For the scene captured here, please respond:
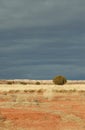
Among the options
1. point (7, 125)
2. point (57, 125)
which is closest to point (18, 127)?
point (7, 125)

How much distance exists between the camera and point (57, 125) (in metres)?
30.8

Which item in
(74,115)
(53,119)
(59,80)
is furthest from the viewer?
(59,80)

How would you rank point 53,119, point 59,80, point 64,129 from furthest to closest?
point 59,80 → point 53,119 → point 64,129

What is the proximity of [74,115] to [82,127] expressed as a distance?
216 inches

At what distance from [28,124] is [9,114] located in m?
3.59

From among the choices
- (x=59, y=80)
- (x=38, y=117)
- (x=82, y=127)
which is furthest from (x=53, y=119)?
(x=59, y=80)

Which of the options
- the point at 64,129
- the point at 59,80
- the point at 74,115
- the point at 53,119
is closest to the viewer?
the point at 64,129

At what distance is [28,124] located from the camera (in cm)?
3089

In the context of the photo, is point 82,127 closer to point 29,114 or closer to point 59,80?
point 29,114

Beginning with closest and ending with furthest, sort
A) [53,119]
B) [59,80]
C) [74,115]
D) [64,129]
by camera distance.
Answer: [64,129] < [53,119] < [74,115] < [59,80]

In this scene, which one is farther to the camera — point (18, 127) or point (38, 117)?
point (38, 117)

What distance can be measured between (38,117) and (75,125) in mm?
3829

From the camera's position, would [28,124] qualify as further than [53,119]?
No

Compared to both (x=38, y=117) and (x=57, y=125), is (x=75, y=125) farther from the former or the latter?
(x=38, y=117)
